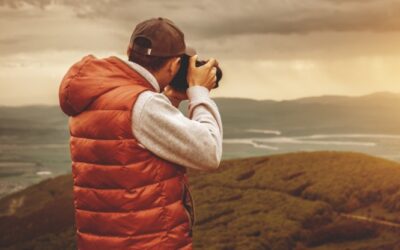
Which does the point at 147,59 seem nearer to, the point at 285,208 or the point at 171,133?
the point at 171,133

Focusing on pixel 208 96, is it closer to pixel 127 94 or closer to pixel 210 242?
pixel 127 94

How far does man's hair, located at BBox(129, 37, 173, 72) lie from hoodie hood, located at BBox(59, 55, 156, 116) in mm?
44

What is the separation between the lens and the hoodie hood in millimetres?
1511

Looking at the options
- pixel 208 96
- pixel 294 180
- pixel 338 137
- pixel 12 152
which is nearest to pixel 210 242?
pixel 294 180

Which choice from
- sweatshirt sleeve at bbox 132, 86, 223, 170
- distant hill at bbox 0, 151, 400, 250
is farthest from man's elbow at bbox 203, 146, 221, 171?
distant hill at bbox 0, 151, 400, 250

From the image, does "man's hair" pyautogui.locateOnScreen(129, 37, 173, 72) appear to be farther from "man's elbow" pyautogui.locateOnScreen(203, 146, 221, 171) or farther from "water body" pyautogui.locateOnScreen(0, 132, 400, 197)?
"water body" pyautogui.locateOnScreen(0, 132, 400, 197)

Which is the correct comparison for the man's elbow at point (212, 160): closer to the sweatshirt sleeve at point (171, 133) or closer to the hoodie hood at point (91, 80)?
the sweatshirt sleeve at point (171, 133)

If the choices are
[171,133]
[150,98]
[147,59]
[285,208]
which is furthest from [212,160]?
[285,208]

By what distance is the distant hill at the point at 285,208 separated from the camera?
575 centimetres

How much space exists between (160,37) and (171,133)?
11.5 inches

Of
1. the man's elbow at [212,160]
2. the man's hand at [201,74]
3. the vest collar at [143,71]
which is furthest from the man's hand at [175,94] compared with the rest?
the man's elbow at [212,160]

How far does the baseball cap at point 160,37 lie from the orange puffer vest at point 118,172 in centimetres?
8

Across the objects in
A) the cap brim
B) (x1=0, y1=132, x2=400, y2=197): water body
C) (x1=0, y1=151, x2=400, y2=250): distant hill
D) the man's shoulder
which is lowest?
(x1=0, y1=132, x2=400, y2=197): water body

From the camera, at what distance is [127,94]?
146 cm
